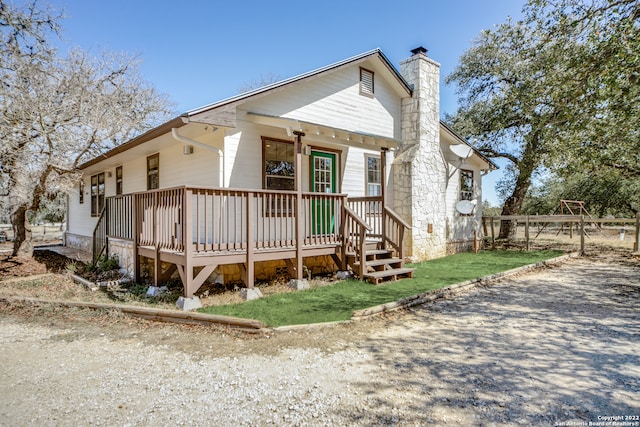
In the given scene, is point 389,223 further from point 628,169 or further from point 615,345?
point 628,169

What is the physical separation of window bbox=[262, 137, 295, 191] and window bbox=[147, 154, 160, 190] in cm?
396

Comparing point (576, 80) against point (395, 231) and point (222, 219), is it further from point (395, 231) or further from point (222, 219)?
point (222, 219)

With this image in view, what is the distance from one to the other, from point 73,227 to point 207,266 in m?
14.5

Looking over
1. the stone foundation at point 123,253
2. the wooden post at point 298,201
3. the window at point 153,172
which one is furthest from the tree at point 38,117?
the wooden post at point 298,201

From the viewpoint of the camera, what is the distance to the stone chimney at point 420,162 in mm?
10922

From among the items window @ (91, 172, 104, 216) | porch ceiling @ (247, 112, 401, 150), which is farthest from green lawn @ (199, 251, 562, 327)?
window @ (91, 172, 104, 216)

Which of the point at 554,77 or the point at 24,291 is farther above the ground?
the point at 554,77

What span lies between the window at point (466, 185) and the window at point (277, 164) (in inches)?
332

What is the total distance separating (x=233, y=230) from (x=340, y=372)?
179 inches

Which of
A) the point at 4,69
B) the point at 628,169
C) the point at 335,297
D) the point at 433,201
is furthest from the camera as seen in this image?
the point at 628,169

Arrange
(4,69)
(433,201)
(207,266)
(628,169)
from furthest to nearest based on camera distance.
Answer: (628,169), (433,201), (4,69), (207,266)

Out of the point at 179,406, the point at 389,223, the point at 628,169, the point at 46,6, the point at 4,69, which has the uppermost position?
the point at 46,6

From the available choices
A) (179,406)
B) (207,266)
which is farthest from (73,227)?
(179,406)

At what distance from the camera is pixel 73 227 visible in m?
17.1
